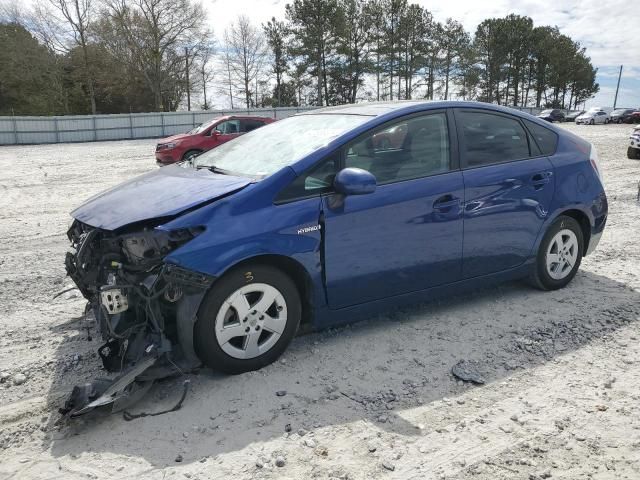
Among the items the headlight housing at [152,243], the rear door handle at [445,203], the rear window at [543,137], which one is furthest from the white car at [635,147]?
the headlight housing at [152,243]

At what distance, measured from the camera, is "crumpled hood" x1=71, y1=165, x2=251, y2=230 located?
3166 millimetres

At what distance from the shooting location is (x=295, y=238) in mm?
3309

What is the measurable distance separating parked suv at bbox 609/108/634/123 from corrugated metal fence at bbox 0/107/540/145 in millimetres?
35523

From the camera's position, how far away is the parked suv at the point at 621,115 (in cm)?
4659

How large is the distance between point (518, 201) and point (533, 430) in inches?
81.1

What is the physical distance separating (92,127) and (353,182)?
32.7m

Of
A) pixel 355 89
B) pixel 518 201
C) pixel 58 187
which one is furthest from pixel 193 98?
pixel 518 201

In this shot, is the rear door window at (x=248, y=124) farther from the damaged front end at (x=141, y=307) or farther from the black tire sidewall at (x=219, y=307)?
the black tire sidewall at (x=219, y=307)

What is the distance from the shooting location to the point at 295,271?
11.2ft

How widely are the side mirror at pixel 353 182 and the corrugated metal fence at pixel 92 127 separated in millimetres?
31740

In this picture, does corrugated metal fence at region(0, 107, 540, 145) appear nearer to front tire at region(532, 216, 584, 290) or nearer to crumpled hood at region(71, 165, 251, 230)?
crumpled hood at region(71, 165, 251, 230)

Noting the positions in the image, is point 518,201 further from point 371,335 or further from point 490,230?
point 371,335

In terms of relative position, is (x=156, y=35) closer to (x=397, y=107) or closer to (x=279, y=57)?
(x=279, y=57)

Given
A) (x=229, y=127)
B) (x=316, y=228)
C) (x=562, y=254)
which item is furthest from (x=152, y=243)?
(x=229, y=127)
